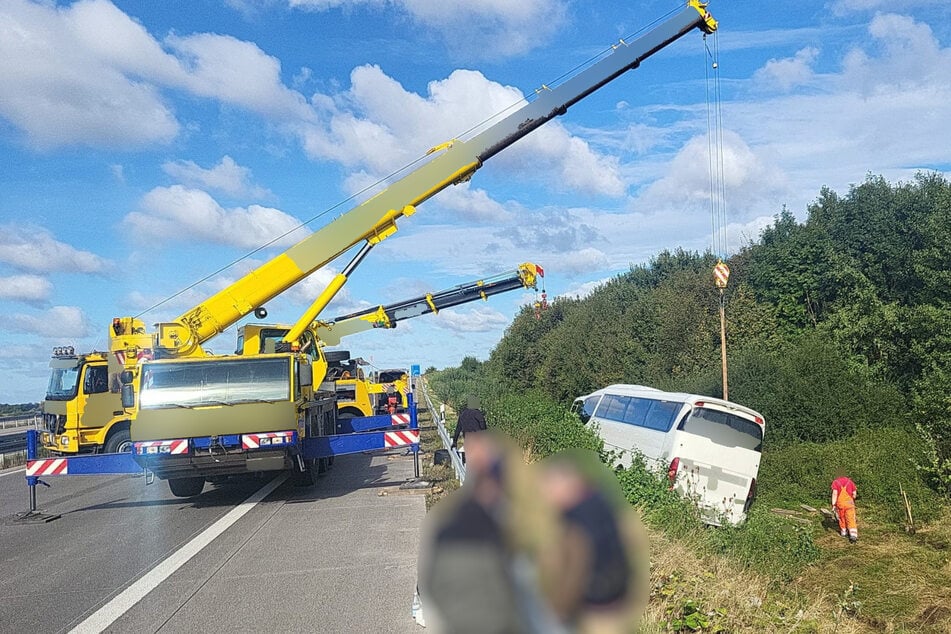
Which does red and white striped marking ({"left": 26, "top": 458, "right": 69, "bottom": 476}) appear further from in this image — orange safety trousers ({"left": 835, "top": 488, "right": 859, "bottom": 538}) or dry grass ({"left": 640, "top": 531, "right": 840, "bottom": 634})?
orange safety trousers ({"left": 835, "top": 488, "right": 859, "bottom": 538})

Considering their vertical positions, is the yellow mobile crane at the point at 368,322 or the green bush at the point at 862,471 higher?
the yellow mobile crane at the point at 368,322

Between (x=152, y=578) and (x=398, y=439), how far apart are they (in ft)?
20.2

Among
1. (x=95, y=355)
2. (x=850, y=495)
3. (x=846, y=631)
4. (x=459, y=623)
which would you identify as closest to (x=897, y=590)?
(x=850, y=495)

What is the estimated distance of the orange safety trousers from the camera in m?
14.3

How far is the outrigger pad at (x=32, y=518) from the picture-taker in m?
12.5

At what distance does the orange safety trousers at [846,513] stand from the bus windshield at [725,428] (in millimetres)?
2176

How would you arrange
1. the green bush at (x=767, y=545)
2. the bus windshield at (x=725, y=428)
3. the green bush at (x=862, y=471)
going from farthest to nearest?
the green bush at (x=862, y=471) → the bus windshield at (x=725, y=428) → the green bush at (x=767, y=545)

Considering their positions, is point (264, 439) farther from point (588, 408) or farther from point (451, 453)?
point (588, 408)

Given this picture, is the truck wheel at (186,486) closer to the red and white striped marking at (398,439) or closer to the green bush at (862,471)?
the red and white striped marking at (398,439)

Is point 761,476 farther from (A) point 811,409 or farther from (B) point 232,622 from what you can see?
(B) point 232,622

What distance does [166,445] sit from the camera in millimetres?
12312

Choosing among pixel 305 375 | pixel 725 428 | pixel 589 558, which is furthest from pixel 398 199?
pixel 589 558

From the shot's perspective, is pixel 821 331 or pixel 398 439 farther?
pixel 821 331

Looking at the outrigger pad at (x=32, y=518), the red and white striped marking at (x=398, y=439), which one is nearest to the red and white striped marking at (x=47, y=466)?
the outrigger pad at (x=32, y=518)
